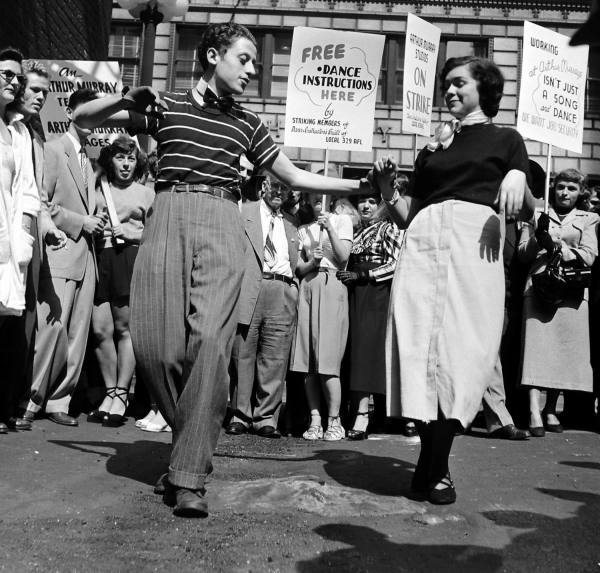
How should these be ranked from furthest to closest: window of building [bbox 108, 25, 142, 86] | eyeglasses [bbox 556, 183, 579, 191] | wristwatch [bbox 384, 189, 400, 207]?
window of building [bbox 108, 25, 142, 86] → eyeglasses [bbox 556, 183, 579, 191] → wristwatch [bbox 384, 189, 400, 207]

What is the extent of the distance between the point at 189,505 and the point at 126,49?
67.1ft

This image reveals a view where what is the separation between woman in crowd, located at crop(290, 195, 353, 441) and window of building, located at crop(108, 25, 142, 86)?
16.4 m

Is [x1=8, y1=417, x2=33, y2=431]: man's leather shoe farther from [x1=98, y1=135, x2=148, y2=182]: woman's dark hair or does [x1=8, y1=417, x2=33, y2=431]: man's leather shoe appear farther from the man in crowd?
[x1=98, y1=135, x2=148, y2=182]: woman's dark hair

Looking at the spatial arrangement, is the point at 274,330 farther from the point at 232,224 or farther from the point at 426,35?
the point at 426,35

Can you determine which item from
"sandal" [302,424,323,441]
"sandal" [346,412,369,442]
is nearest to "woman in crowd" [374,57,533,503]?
"sandal" [346,412,369,442]

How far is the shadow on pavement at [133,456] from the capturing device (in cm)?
462

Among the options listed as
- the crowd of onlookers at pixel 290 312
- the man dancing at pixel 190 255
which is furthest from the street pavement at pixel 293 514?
the crowd of onlookers at pixel 290 312

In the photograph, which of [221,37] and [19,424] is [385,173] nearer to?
[221,37]

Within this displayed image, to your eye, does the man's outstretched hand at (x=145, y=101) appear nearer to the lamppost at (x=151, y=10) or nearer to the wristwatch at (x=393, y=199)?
the wristwatch at (x=393, y=199)

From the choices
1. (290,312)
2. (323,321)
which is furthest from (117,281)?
(323,321)

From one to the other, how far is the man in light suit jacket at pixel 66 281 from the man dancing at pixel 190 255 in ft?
8.37

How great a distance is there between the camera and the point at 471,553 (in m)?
3.33

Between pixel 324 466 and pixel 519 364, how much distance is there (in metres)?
2.75

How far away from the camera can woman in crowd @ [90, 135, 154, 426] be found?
700 centimetres
